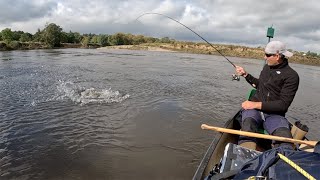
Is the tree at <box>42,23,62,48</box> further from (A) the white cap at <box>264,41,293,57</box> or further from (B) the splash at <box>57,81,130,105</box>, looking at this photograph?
(A) the white cap at <box>264,41,293,57</box>

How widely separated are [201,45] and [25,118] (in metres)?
76.9

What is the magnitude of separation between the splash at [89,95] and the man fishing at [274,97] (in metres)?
8.05

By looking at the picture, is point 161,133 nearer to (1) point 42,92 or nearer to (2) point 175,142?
(2) point 175,142

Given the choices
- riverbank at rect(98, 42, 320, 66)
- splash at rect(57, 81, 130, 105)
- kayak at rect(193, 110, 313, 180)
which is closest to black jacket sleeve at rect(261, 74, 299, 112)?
kayak at rect(193, 110, 313, 180)

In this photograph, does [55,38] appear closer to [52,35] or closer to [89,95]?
[52,35]

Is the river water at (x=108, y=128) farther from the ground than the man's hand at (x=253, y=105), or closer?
closer

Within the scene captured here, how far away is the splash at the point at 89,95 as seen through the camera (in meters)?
13.0

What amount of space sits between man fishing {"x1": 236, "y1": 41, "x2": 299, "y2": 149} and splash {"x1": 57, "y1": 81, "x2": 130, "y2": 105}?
26.4ft

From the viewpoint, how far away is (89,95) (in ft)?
46.1

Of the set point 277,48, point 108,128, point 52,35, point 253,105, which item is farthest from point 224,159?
point 52,35

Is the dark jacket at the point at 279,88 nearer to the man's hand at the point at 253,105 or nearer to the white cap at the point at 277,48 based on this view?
the man's hand at the point at 253,105

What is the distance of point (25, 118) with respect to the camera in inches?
396

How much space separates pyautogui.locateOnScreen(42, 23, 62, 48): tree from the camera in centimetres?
8850

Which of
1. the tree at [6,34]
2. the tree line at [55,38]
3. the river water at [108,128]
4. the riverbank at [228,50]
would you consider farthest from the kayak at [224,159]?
the tree at [6,34]
